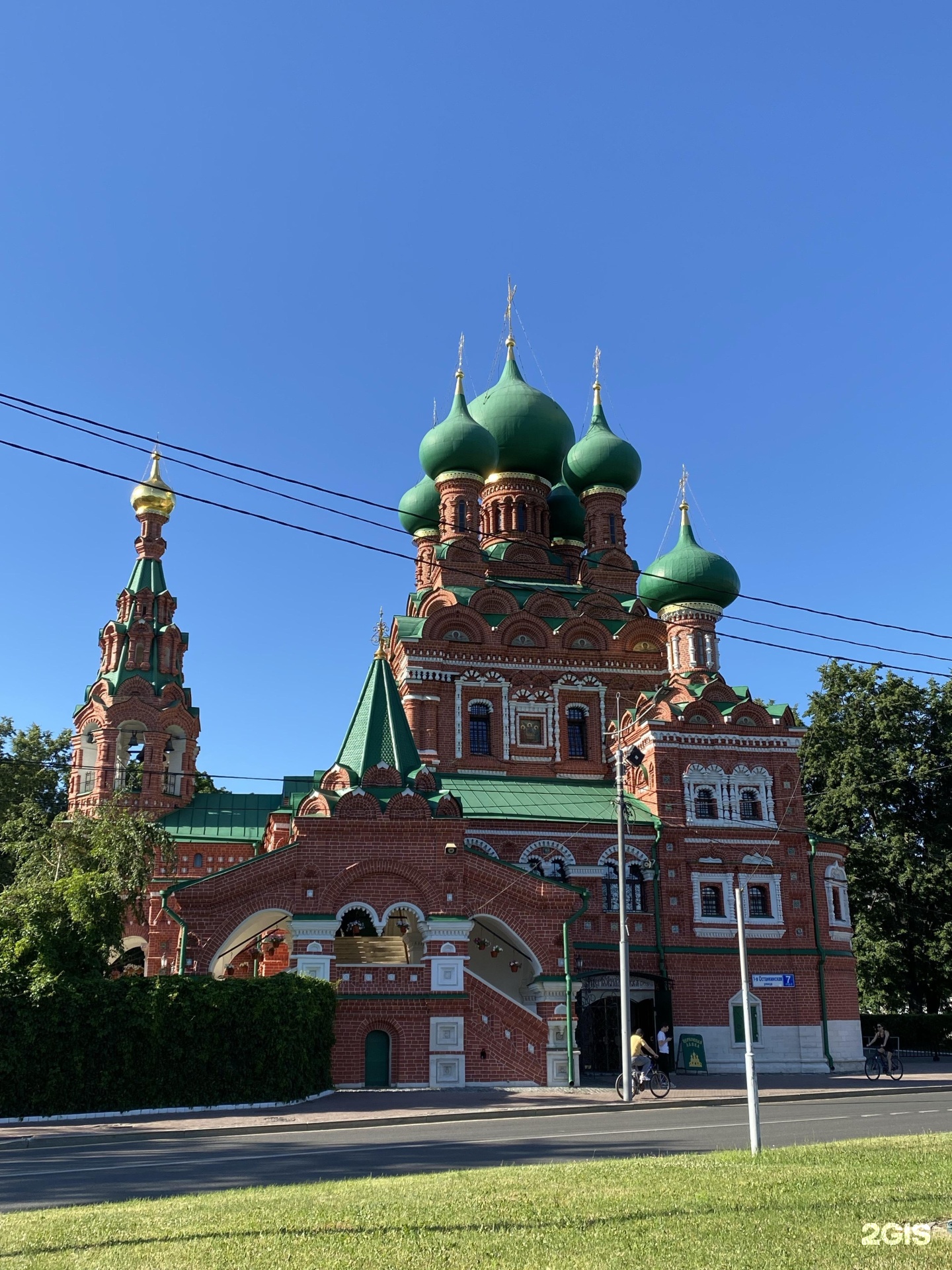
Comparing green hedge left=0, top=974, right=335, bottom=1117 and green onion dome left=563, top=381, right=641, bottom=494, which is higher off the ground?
green onion dome left=563, top=381, right=641, bottom=494

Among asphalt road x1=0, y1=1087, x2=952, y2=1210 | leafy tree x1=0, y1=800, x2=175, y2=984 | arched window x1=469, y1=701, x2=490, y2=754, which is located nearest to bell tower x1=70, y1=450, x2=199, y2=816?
leafy tree x1=0, y1=800, x2=175, y2=984

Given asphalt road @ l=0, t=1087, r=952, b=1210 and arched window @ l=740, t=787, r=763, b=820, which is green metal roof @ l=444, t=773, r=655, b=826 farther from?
asphalt road @ l=0, t=1087, r=952, b=1210

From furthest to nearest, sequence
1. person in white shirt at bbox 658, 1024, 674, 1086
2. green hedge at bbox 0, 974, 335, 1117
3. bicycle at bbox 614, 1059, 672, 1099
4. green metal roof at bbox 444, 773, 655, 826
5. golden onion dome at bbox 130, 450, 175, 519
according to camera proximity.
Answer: golden onion dome at bbox 130, 450, 175, 519, green metal roof at bbox 444, 773, 655, 826, person in white shirt at bbox 658, 1024, 674, 1086, bicycle at bbox 614, 1059, 672, 1099, green hedge at bbox 0, 974, 335, 1117

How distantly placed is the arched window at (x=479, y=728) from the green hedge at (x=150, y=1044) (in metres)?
13.8

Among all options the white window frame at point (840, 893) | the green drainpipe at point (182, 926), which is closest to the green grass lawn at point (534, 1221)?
the green drainpipe at point (182, 926)

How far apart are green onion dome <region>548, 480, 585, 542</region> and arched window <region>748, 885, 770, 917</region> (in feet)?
48.4

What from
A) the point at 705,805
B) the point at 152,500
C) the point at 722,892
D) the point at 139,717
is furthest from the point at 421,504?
the point at 722,892

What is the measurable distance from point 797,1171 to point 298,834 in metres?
15.5

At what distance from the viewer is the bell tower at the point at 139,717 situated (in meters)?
31.5

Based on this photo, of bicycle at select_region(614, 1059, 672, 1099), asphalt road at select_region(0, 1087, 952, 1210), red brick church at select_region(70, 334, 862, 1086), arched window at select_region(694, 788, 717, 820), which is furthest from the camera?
arched window at select_region(694, 788, 717, 820)

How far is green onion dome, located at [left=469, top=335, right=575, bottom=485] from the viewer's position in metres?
39.2

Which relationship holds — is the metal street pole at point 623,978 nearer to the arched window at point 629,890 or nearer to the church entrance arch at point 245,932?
the church entrance arch at point 245,932

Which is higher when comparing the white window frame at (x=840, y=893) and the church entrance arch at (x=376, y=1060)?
the white window frame at (x=840, y=893)

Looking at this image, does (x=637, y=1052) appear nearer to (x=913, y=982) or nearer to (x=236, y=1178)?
(x=236, y=1178)
